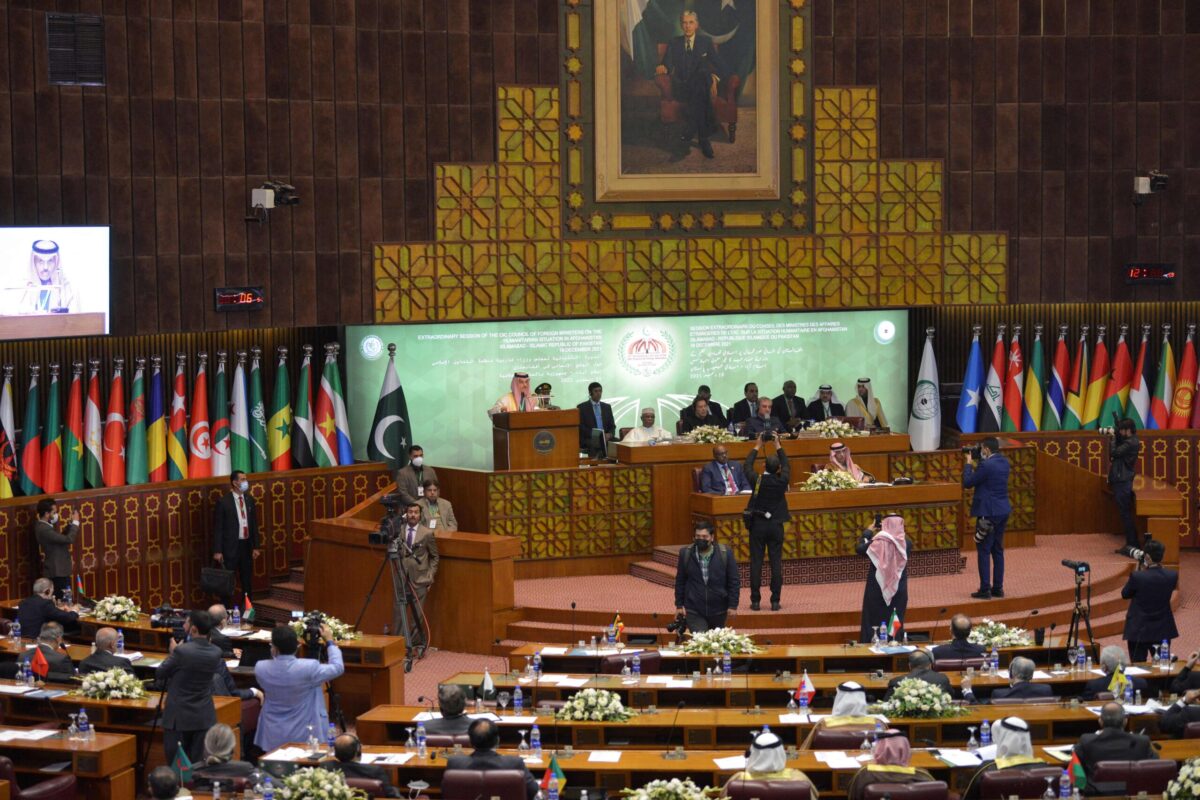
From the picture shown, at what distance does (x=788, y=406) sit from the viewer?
20.9 meters

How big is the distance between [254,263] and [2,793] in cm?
1012

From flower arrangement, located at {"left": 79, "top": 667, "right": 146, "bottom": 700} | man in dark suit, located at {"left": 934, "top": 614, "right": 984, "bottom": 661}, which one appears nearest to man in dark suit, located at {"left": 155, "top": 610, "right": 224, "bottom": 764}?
flower arrangement, located at {"left": 79, "top": 667, "right": 146, "bottom": 700}

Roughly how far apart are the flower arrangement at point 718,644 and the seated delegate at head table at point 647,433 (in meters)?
6.30

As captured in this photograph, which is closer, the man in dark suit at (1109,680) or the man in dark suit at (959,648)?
the man in dark suit at (1109,680)

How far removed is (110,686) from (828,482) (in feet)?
28.5

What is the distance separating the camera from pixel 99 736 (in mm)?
11375

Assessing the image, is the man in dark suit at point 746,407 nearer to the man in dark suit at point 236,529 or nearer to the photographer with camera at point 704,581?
the photographer with camera at point 704,581

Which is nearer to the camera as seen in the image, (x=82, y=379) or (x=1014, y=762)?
(x=1014, y=762)

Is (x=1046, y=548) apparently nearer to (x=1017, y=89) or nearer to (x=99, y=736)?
(x=1017, y=89)

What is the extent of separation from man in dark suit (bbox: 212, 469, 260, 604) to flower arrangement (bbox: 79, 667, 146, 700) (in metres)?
5.66

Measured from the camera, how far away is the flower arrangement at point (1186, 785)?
877 centimetres

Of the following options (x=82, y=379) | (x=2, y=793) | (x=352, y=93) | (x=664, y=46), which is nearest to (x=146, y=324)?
(x=82, y=379)

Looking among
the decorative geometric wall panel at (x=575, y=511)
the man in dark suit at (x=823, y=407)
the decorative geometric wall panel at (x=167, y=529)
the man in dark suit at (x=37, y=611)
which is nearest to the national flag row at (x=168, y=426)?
the decorative geometric wall panel at (x=167, y=529)

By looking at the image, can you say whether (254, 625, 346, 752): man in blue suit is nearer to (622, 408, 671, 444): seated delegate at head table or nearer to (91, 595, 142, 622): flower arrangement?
(91, 595, 142, 622): flower arrangement
